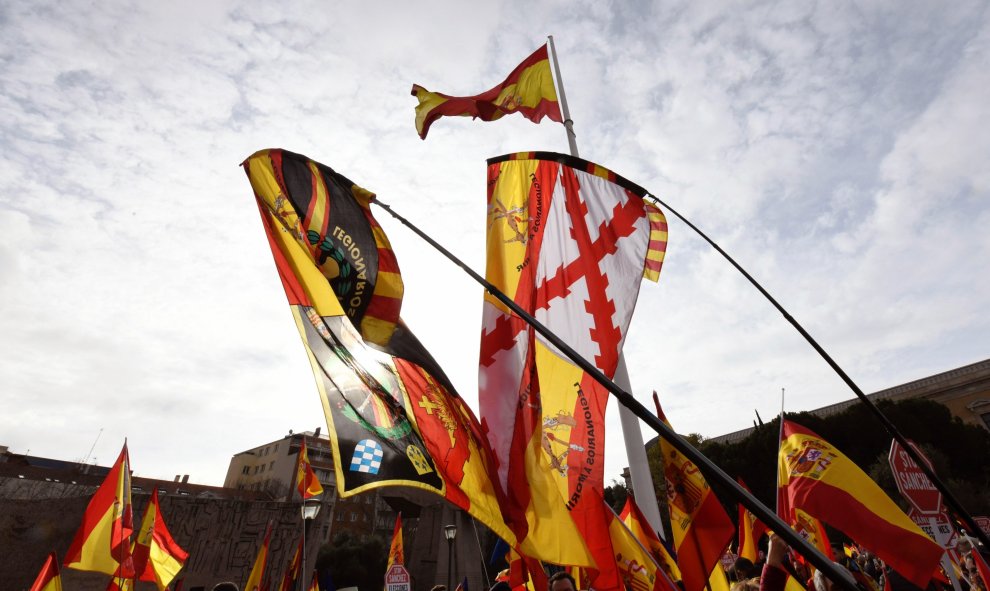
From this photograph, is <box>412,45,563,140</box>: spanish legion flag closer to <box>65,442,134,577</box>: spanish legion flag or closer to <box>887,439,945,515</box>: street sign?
<box>887,439,945,515</box>: street sign

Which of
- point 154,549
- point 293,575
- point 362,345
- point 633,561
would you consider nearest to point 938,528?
→ point 633,561

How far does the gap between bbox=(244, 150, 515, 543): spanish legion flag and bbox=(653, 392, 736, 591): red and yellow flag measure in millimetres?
2539

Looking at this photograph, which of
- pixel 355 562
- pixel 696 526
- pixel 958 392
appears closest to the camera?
pixel 696 526

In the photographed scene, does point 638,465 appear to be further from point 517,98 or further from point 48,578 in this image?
point 48,578

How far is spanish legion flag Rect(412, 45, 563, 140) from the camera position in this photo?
675 cm

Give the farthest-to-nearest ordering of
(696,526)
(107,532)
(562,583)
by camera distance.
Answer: (107,532) < (696,526) < (562,583)

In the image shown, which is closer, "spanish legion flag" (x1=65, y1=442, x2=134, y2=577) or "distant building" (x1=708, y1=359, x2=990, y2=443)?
"spanish legion flag" (x1=65, y1=442, x2=134, y2=577)

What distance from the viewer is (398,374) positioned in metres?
4.00

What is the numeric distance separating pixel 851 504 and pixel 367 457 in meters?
5.03

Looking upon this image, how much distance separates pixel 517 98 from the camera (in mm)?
7750

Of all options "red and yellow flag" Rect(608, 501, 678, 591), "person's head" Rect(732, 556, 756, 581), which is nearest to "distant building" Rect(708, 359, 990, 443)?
"person's head" Rect(732, 556, 756, 581)

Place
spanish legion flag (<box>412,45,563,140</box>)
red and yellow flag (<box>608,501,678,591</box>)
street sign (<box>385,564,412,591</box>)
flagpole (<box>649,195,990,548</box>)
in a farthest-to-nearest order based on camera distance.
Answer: street sign (<box>385,564,412,591</box>)
spanish legion flag (<box>412,45,563,140</box>)
red and yellow flag (<box>608,501,678,591</box>)
flagpole (<box>649,195,990,548</box>)

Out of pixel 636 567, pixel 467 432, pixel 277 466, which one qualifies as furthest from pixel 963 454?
pixel 277 466

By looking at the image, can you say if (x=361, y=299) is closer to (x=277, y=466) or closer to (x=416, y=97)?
(x=416, y=97)
